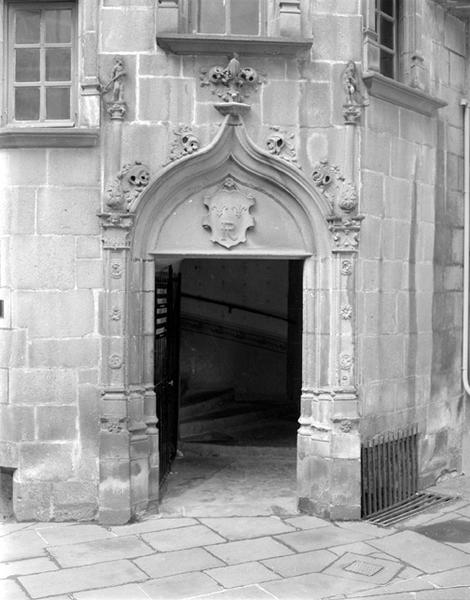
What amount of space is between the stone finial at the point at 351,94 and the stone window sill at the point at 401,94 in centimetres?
14

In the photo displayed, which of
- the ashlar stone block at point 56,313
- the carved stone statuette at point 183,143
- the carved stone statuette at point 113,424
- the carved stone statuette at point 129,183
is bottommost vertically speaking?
the carved stone statuette at point 113,424

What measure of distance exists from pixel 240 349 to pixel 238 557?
7259mm

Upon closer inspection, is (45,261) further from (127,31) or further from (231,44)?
(231,44)

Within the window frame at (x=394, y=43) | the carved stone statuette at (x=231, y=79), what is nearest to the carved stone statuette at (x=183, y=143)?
the carved stone statuette at (x=231, y=79)

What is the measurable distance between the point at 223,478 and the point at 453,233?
3857mm

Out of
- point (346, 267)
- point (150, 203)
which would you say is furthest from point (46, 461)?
point (346, 267)

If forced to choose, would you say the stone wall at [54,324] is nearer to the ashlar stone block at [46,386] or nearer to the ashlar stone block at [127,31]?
the ashlar stone block at [46,386]

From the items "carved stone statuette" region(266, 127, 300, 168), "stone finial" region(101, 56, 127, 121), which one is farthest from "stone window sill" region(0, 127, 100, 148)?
"carved stone statuette" region(266, 127, 300, 168)

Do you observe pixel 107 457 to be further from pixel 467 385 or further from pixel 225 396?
pixel 225 396

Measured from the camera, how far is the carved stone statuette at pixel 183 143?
7.29 m

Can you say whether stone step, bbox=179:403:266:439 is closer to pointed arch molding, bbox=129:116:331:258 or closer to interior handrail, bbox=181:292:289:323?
interior handrail, bbox=181:292:289:323

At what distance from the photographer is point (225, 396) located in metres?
12.5

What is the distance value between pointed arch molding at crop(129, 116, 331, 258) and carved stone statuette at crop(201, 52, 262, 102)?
24 centimetres

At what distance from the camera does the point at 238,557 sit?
6.37 metres
